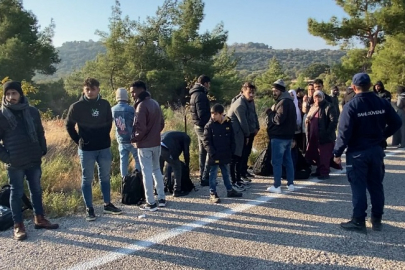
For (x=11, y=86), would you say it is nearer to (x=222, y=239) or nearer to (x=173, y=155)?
(x=173, y=155)

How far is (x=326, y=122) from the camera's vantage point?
24.2 ft

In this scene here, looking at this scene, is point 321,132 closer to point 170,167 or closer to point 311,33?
point 170,167

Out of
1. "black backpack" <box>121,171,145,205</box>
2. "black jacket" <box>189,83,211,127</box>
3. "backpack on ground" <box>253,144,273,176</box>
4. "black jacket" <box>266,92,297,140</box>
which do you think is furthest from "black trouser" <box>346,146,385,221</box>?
"black backpack" <box>121,171,145,205</box>

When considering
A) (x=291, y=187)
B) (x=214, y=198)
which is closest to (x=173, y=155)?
(x=214, y=198)

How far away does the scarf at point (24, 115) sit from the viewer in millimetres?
4586

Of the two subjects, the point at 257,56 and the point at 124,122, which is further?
the point at 257,56

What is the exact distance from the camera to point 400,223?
489cm

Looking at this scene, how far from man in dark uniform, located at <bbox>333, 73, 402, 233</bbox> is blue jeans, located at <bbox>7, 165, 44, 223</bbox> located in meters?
3.82

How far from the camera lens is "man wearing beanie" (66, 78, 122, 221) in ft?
17.0

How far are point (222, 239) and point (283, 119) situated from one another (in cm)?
261

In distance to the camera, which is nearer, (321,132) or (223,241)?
(223,241)

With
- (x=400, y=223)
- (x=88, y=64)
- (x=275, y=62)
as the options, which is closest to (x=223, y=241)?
(x=400, y=223)

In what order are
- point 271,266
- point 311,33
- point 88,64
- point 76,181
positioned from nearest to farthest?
1. point 271,266
2. point 76,181
3. point 311,33
4. point 88,64

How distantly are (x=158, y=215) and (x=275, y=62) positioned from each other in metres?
49.2
